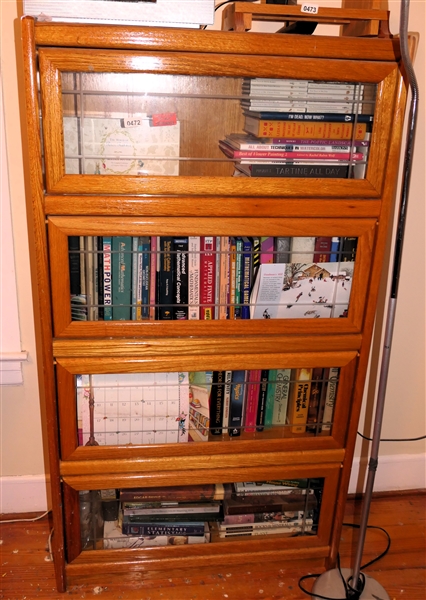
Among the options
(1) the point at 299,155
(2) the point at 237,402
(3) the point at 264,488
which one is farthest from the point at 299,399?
(1) the point at 299,155

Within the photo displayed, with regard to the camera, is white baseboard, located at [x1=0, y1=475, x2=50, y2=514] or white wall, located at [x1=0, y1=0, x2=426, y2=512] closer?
Result: white wall, located at [x1=0, y1=0, x2=426, y2=512]

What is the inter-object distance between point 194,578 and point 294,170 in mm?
1116

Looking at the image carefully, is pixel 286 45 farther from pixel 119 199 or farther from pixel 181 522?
pixel 181 522

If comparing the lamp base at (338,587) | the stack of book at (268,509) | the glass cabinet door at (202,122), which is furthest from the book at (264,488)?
the glass cabinet door at (202,122)

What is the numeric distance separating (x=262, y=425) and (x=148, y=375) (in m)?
0.34

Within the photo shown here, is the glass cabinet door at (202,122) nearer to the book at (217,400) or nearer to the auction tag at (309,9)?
the auction tag at (309,9)

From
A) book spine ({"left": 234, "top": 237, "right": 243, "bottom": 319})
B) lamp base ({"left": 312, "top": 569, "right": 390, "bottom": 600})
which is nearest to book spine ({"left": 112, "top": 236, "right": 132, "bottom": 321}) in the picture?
book spine ({"left": 234, "top": 237, "right": 243, "bottom": 319})

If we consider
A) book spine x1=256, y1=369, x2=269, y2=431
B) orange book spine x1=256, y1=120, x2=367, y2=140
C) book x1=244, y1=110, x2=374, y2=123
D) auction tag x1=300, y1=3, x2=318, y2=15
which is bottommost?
book spine x1=256, y1=369, x2=269, y2=431

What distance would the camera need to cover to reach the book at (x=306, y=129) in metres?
1.18

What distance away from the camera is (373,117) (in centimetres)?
118

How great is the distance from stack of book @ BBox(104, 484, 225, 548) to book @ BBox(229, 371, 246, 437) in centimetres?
19

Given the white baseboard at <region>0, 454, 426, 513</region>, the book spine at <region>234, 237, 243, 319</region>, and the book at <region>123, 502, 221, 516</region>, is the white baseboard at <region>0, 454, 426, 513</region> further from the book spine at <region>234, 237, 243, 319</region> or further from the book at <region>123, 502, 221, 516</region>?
the book spine at <region>234, 237, 243, 319</region>

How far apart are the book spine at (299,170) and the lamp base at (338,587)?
1.06 meters

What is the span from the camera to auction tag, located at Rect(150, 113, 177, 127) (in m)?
1.16
